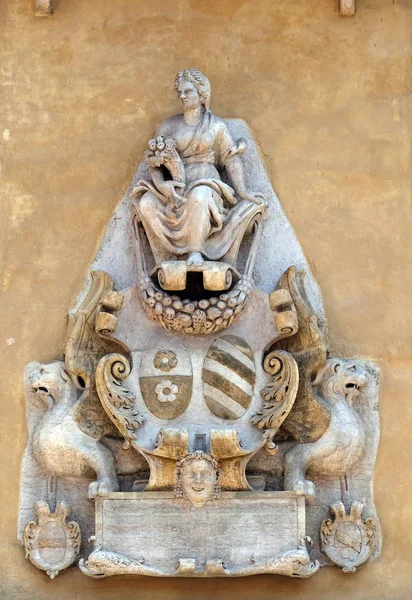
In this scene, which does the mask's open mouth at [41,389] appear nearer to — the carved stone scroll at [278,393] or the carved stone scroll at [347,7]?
the carved stone scroll at [278,393]

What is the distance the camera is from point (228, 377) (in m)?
8.51

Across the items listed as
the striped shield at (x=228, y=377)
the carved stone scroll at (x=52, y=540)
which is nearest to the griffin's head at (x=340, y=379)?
the striped shield at (x=228, y=377)

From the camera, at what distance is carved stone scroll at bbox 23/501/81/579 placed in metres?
8.37

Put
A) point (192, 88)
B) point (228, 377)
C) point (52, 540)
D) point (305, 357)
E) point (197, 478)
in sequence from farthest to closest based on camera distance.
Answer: point (192, 88) < point (305, 357) < point (228, 377) < point (52, 540) < point (197, 478)

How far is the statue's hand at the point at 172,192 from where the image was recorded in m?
8.63

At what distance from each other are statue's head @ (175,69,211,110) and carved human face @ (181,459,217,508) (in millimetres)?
1721

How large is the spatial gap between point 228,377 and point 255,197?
89 cm

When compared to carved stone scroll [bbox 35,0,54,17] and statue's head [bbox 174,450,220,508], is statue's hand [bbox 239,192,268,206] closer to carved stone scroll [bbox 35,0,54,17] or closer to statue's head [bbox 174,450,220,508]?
statue's head [bbox 174,450,220,508]

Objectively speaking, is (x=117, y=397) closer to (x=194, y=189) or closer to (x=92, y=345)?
(x=92, y=345)

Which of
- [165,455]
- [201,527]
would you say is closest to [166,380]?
[165,455]

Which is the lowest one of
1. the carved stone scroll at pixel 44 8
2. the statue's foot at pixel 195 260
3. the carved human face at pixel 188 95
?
the statue's foot at pixel 195 260

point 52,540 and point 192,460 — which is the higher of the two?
point 192,460

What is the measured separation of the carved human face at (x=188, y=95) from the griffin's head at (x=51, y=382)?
1.36 m

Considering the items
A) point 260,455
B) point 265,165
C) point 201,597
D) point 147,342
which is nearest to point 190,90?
point 265,165
